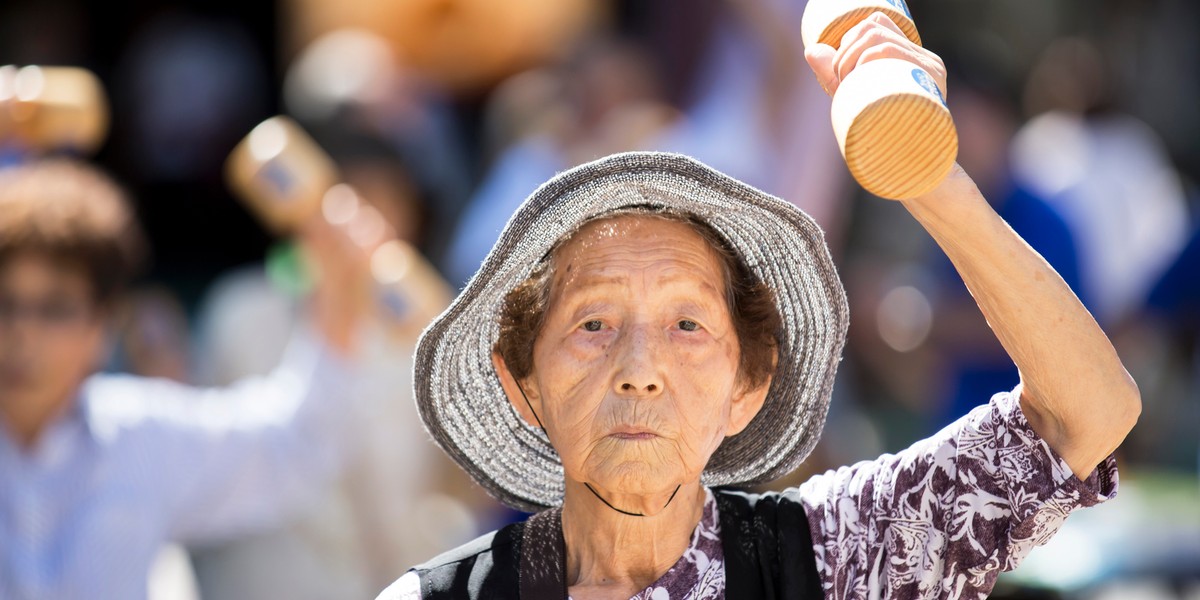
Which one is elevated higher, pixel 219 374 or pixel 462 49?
pixel 462 49

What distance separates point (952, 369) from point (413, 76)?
321cm

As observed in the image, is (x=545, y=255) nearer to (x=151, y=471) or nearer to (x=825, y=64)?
(x=825, y=64)

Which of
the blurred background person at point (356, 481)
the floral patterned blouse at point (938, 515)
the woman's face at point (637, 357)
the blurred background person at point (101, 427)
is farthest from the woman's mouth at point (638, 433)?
the blurred background person at point (356, 481)

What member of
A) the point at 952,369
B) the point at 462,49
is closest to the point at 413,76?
the point at 462,49

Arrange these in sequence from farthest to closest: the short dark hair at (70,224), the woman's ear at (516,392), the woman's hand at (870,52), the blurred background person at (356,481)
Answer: the blurred background person at (356,481) → the short dark hair at (70,224) → the woman's ear at (516,392) → the woman's hand at (870,52)

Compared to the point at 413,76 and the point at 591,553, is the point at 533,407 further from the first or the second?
the point at 413,76

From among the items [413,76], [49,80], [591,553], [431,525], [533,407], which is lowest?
[591,553]

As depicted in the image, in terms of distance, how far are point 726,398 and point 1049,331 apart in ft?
1.88

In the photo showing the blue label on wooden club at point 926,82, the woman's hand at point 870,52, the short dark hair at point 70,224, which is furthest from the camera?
the short dark hair at point 70,224

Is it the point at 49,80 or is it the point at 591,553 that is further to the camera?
the point at 49,80

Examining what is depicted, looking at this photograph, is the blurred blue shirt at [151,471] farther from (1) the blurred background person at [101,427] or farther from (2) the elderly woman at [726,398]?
(2) the elderly woman at [726,398]

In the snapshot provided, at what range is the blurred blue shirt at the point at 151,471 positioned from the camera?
161 inches

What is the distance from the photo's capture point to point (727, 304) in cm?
273

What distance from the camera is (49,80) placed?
185 inches
